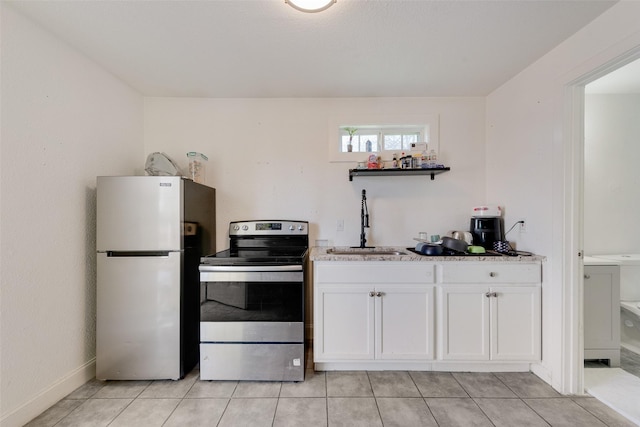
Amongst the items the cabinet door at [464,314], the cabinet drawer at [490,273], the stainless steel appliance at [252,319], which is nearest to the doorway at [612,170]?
the cabinet drawer at [490,273]

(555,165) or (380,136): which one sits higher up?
(380,136)

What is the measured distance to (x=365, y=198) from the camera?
2574 mm

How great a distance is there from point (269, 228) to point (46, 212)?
4.98 feet

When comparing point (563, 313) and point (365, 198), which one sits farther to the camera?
point (365, 198)

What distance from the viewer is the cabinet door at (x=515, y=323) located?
6.49 ft

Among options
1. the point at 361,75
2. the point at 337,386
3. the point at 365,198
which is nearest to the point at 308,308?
the point at 337,386

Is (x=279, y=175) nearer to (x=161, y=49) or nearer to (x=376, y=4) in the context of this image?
(x=161, y=49)

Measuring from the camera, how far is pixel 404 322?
78.9 inches

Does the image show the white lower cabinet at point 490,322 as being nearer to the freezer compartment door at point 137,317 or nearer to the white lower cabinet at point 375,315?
the white lower cabinet at point 375,315

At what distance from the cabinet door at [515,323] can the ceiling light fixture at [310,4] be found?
7.13 feet

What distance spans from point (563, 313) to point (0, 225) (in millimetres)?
3487

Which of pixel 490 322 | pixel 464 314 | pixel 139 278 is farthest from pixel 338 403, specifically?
pixel 139 278

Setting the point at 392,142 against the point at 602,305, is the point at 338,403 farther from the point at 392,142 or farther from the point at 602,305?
the point at 392,142

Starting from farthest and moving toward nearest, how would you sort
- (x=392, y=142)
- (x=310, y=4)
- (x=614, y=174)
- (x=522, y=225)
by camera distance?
(x=392, y=142), (x=614, y=174), (x=522, y=225), (x=310, y=4)
